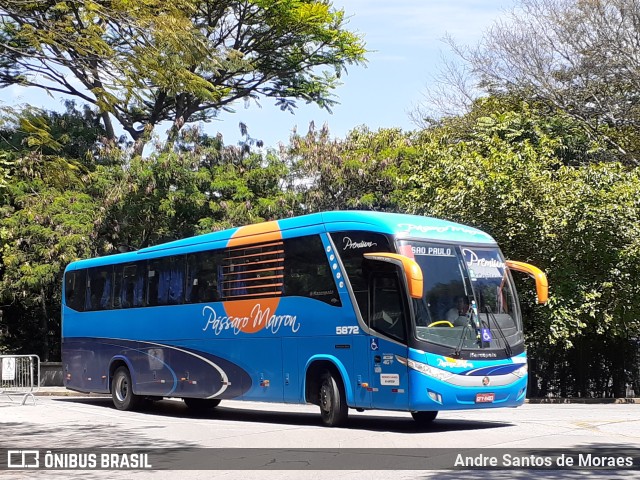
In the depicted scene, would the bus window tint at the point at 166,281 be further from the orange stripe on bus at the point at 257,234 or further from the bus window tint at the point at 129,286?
the orange stripe on bus at the point at 257,234

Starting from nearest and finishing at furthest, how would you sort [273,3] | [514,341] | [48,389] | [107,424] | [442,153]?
[514,341] → [107,424] → [442,153] → [48,389] → [273,3]

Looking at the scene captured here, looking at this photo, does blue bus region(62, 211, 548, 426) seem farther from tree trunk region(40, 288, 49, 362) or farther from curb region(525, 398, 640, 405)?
tree trunk region(40, 288, 49, 362)

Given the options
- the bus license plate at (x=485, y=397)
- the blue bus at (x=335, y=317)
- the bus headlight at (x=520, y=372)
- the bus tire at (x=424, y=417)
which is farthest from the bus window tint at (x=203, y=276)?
the bus headlight at (x=520, y=372)

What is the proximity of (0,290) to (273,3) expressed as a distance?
14810 millimetres

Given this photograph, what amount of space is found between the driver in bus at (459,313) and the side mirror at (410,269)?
1035 millimetres

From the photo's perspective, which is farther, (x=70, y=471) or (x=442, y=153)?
(x=442, y=153)

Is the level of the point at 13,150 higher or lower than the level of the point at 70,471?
higher

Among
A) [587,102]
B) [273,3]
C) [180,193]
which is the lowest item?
[180,193]

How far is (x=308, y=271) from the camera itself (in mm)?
16734

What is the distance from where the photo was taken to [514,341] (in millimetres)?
15727

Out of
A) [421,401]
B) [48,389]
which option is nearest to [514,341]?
[421,401]

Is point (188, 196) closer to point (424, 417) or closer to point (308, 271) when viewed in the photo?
point (308, 271)

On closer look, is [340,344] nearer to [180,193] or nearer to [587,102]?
[180,193]

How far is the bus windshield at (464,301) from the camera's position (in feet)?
48.9
